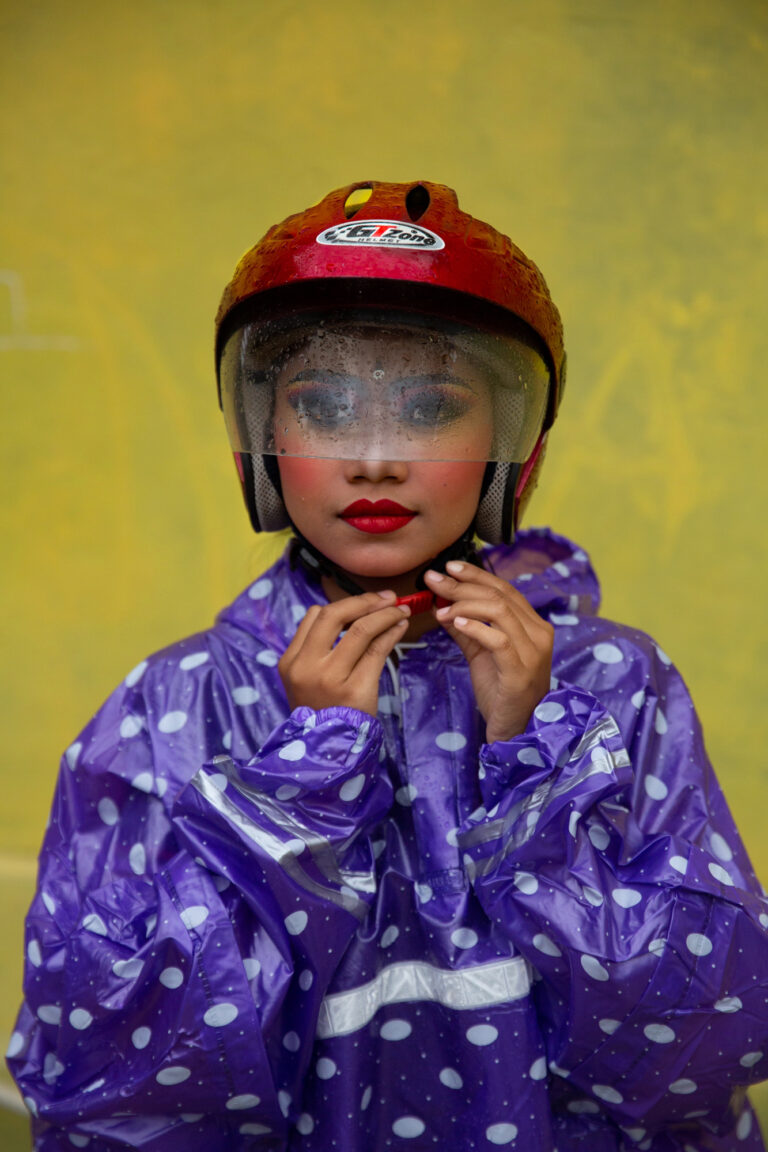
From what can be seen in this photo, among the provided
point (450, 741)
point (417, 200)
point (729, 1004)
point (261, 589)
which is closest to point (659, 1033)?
point (729, 1004)

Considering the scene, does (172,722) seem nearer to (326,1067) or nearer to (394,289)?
(326,1067)

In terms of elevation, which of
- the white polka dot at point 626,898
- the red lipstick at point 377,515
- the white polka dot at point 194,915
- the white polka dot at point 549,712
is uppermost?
the red lipstick at point 377,515

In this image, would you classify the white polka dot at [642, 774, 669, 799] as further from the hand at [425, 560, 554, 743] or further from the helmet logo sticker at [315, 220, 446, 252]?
the helmet logo sticker at [315, 220, 446, 252]

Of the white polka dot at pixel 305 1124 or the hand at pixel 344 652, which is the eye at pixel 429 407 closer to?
the hand at pixel 344 652

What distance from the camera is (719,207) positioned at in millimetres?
2588

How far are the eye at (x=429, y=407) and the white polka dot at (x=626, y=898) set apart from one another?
551mm

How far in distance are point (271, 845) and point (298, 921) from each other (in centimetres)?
9

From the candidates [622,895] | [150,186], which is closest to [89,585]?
[150,186]

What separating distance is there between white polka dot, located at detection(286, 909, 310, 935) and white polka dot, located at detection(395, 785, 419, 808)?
0.70ft

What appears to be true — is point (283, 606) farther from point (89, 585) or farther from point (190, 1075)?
point (89, 585)

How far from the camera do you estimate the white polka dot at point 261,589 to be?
1558 mm

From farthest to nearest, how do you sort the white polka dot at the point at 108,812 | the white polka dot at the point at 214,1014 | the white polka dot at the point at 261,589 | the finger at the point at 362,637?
the white polka dot at the point at 261,589, the white polka dot at the point at 108,812, the finger at the point at 362,637, the white polka dot at the point at 214,1014

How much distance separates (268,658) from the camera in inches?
58.4

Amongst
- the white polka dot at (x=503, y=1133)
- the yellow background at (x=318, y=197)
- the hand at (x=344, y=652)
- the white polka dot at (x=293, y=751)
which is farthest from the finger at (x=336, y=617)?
the yellow background at (x=318, y=197)
